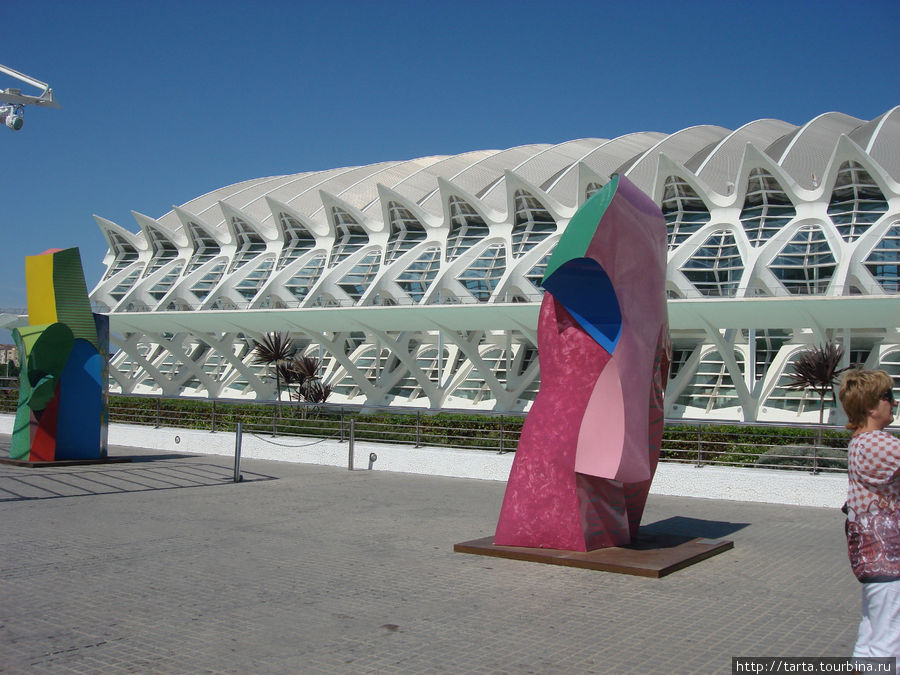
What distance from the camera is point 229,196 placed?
50844mm

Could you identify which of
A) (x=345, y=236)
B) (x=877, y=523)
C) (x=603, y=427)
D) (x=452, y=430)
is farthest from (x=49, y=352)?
(x=345, y=236)

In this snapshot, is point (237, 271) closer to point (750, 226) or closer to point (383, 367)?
point (383, 367)

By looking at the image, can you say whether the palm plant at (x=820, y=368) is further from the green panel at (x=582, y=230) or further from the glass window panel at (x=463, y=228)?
the green panel at (x=582, y=230)

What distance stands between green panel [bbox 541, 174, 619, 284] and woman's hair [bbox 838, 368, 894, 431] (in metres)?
3.98

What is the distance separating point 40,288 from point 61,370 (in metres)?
1.75

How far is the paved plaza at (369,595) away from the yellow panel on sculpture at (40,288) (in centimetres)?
485

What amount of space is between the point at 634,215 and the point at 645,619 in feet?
13.5

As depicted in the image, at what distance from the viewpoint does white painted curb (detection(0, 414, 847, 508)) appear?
12.5 meters

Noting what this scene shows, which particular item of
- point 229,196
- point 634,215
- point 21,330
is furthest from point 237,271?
point 634,215

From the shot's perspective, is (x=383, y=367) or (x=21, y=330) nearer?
(x=21, y=330)

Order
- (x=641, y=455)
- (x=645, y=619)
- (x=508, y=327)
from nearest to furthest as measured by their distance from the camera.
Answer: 1. (x=645, y=619)
2. (x=641, y=455)
3. (x=508, y=327)

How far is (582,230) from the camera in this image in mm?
7848

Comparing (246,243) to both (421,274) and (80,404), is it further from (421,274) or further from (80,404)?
(80,404)

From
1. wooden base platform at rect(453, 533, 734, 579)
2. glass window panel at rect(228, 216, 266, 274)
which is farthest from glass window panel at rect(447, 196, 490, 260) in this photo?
wooden base platform at rect(453, 533, 734, 579)
